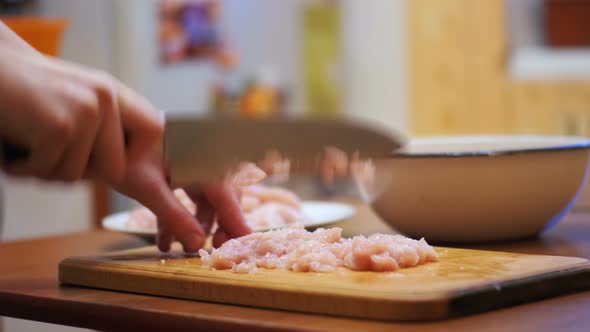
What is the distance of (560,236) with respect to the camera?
135 centimetres

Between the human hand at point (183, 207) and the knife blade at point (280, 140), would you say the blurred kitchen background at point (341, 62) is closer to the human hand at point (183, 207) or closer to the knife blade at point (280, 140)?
the human hand at point (183, 207)

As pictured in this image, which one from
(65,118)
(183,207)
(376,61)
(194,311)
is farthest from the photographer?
(376,61)

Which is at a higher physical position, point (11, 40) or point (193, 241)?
point (11, 40)

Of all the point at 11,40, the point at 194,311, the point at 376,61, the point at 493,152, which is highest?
the point at 376,61

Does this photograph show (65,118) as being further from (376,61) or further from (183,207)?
(376,61)

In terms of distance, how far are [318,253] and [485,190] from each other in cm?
38

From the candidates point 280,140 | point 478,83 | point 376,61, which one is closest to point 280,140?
point 280,140

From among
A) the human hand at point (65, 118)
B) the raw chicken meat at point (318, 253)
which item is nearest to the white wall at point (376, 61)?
the raw chicken meat at point (318, 253)

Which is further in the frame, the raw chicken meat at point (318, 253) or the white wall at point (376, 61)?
the white wall at point (376, 61)

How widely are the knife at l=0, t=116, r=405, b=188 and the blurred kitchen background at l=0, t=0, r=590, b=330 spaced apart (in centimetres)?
328

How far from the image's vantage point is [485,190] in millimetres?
1276

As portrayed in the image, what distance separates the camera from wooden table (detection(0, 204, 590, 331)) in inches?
32.5

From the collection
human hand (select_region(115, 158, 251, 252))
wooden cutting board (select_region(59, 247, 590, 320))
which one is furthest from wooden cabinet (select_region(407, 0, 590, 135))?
wooden cutting board (select_region(59, 247, 590, 320))

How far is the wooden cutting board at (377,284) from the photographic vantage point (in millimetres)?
849
